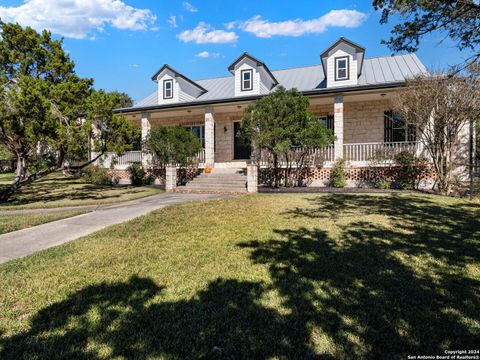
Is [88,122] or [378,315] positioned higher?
[88,122]

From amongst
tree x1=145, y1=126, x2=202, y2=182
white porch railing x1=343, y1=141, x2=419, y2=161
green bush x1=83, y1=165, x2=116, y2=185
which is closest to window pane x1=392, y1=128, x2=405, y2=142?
white porch railing x1=343, y1=141, x2=419, y2=161

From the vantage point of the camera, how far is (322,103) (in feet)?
52.7

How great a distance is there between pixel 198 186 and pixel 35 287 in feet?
35.6

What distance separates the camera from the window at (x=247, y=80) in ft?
58.0

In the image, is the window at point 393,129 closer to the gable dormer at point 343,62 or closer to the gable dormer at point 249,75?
the gable dormer at point 343,62

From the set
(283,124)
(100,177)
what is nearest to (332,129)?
→ (283,124)

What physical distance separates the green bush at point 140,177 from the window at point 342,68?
12159 millimetres

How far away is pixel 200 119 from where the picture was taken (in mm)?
19375

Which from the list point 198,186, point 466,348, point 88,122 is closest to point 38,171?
point 88,122

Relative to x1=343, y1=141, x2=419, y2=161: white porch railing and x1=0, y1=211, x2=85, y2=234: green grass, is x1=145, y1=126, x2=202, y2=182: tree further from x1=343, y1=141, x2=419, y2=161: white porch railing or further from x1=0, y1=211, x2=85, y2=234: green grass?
x1=343, y1=141, x2=419, y2=161: white porch railing

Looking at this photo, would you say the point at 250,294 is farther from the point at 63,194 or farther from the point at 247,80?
the point at 247,80

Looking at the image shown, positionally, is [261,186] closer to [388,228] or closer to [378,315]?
[388,228]

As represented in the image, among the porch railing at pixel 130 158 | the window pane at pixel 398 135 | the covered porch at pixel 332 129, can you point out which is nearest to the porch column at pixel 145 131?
the covered porch at pixel 332 129

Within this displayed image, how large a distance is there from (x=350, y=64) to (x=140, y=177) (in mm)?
13480
